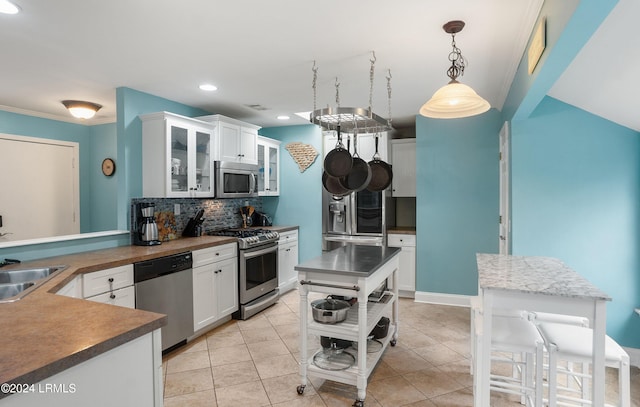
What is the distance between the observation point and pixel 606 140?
2.90 meters

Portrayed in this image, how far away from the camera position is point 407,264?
4703 millimetres

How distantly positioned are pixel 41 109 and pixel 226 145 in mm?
2421

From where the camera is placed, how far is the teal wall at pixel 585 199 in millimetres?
2885

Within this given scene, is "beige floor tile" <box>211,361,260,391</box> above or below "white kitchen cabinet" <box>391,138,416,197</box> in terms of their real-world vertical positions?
below

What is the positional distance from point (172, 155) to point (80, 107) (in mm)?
1412

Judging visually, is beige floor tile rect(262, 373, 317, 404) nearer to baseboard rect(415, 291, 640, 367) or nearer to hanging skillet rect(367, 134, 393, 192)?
hanging skillet rect(367, 134, 393, 192)

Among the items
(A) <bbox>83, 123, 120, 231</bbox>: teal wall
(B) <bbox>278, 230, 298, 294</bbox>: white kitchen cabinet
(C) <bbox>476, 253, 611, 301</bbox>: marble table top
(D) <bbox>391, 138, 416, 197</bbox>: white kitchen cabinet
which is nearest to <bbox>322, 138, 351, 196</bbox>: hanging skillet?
(C) <bbox>476, 253, 611, 301</bbox>: marble table top

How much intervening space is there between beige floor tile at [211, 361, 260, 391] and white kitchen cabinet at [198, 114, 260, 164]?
220 centimetres

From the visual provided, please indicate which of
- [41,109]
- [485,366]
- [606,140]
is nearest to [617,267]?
[606,140]

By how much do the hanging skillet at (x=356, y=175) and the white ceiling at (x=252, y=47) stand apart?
2.46 feet

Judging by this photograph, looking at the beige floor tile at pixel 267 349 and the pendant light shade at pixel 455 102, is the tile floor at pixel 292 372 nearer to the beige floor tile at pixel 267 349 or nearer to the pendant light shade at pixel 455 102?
the beige floor tile at pixel 267 349

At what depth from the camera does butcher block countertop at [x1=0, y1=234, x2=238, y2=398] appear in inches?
38.6

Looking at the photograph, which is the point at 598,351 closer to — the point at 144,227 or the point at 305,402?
the point at 305,402

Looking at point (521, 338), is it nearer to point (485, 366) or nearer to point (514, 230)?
point (485, 366)
